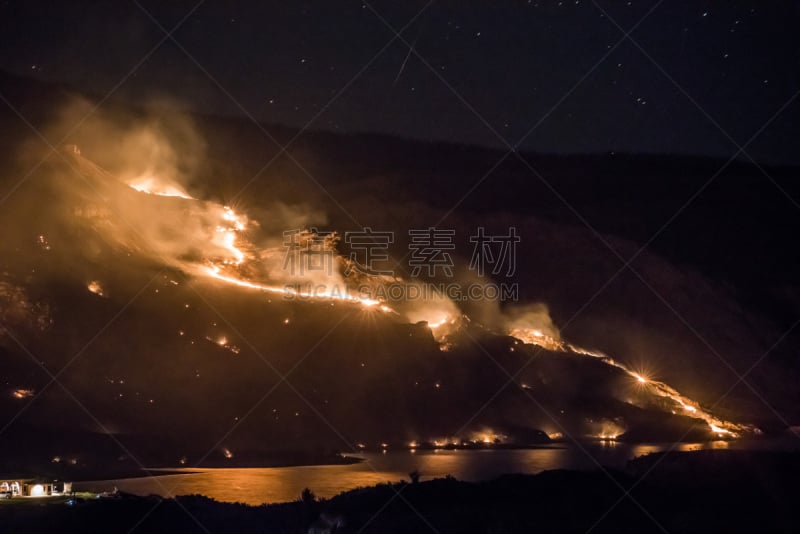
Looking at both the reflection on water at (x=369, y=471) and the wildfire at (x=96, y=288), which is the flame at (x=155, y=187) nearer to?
the wildfire at (x=96, y=288)

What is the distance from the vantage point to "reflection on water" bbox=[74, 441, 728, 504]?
35.3 feet

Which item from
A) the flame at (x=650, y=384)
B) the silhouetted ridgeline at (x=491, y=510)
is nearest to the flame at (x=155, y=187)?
the silhouetted ridgeline at (x=491, y=510)

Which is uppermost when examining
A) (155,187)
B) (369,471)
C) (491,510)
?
(155,187)

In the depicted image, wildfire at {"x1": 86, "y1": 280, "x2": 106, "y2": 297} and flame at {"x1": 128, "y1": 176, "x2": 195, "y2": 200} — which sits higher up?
flame at {"x1": 128, "y1": 176, "x2": 195, "y2": 200}

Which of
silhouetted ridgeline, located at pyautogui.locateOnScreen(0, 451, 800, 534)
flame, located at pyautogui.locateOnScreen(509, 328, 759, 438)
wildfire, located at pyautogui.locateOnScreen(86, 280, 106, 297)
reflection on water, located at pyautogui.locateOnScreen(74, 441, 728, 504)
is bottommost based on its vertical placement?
silhouetted ridgeline, located at pyautogui.locateOnScreen(0, 451, 800, 534)

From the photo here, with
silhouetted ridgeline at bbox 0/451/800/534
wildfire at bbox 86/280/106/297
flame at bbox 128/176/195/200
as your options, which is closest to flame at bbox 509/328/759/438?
silhouetted ridgeline at bbox 0/451/800/534

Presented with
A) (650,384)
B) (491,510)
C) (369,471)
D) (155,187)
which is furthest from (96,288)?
(650,384)

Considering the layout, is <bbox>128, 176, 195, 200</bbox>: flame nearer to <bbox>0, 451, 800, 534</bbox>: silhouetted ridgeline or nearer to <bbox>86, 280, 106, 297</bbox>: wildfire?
<bbox>86, 280, 106, 297</bbox>: wildfire

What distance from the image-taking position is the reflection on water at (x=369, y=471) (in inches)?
424

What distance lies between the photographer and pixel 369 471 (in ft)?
41.2

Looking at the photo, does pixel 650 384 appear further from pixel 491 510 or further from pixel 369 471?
pixel 491 510

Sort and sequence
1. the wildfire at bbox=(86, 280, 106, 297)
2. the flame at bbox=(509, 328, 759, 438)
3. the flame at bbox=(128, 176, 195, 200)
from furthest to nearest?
the flame at bbox=(509, 328, 759, 438) → the wildfire at bbox=(86, 280, 106, 297) → the flame at bbox=(128, 176, 195, 200)

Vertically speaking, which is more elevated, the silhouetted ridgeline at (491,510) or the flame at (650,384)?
the flame at (650,384)

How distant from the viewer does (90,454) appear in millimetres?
13023
